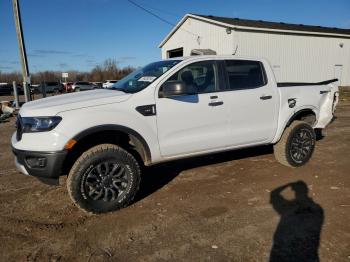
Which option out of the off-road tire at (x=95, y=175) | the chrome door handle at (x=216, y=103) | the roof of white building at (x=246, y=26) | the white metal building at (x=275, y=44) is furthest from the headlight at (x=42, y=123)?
the roof of white building at (x=246, y=26)

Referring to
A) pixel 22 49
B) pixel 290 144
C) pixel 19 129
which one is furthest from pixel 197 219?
pixel 22 49

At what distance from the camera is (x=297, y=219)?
3859 millimetres

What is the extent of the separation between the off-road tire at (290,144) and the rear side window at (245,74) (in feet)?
3.25

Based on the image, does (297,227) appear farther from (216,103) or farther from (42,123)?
(42,123)

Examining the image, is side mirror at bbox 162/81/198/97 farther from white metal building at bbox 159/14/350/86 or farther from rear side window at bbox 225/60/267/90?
white metal building at bbox 159/14/350/86

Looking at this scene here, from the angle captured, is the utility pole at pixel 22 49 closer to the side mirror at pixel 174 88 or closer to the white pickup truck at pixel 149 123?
the white pickup truck at pixel 149 123

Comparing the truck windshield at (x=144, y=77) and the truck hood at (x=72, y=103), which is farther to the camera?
the truck windshield at (x=144, y=77)

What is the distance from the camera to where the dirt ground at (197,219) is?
10.7ft

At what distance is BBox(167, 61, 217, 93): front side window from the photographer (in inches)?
186

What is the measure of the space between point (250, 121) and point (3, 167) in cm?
463

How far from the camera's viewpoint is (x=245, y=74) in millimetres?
5309

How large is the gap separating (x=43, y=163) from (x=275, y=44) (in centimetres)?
2132

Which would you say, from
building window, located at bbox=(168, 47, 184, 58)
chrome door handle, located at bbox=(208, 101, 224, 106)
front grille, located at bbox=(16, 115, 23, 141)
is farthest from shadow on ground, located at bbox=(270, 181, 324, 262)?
building window, located at bbox=(168, 47, 184, 58)

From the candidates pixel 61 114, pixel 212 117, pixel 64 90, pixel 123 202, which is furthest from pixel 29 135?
pixel 64 90
